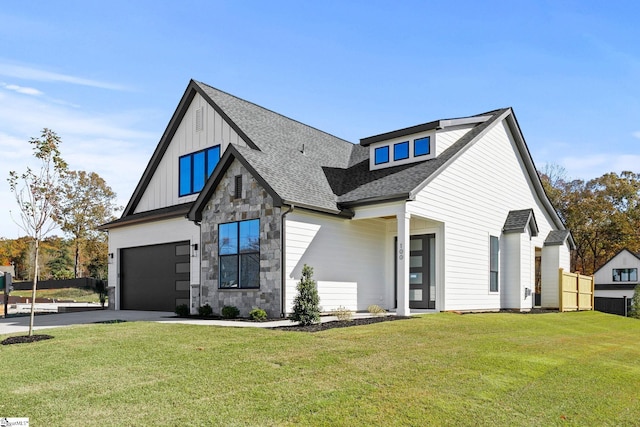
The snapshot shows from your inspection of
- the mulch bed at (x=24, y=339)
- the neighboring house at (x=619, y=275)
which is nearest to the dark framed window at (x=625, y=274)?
the neighboring house at (x=619, y=275)

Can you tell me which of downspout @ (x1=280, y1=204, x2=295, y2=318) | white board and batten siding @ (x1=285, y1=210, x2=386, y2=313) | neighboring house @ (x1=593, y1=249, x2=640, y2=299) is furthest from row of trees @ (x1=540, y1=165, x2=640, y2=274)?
downspout @ (x1=280, y1=204, x2=295, y2=318)

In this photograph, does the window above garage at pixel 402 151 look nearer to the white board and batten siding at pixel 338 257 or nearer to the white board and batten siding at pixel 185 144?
the white board and batten siding at pixel 338 257

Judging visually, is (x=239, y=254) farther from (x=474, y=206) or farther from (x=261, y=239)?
(x=474, y=206)

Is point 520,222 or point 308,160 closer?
point 308,160

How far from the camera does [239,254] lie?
15.8 m

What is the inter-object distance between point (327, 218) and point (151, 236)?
8262 mm

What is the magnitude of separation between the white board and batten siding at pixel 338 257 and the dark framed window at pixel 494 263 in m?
4.61

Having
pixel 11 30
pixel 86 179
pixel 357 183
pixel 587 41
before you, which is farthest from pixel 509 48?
pixel 86 179

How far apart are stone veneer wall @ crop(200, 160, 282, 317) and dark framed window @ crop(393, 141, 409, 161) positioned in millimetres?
5767

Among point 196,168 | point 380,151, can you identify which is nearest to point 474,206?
point 380,151

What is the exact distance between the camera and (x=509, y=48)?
620 inches

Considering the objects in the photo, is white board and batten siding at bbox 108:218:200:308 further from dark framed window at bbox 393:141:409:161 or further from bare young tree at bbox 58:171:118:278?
bare young tree at bbox 58:171:118:278

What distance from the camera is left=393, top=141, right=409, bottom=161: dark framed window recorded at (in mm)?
18438

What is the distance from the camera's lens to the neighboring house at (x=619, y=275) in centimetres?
4206
